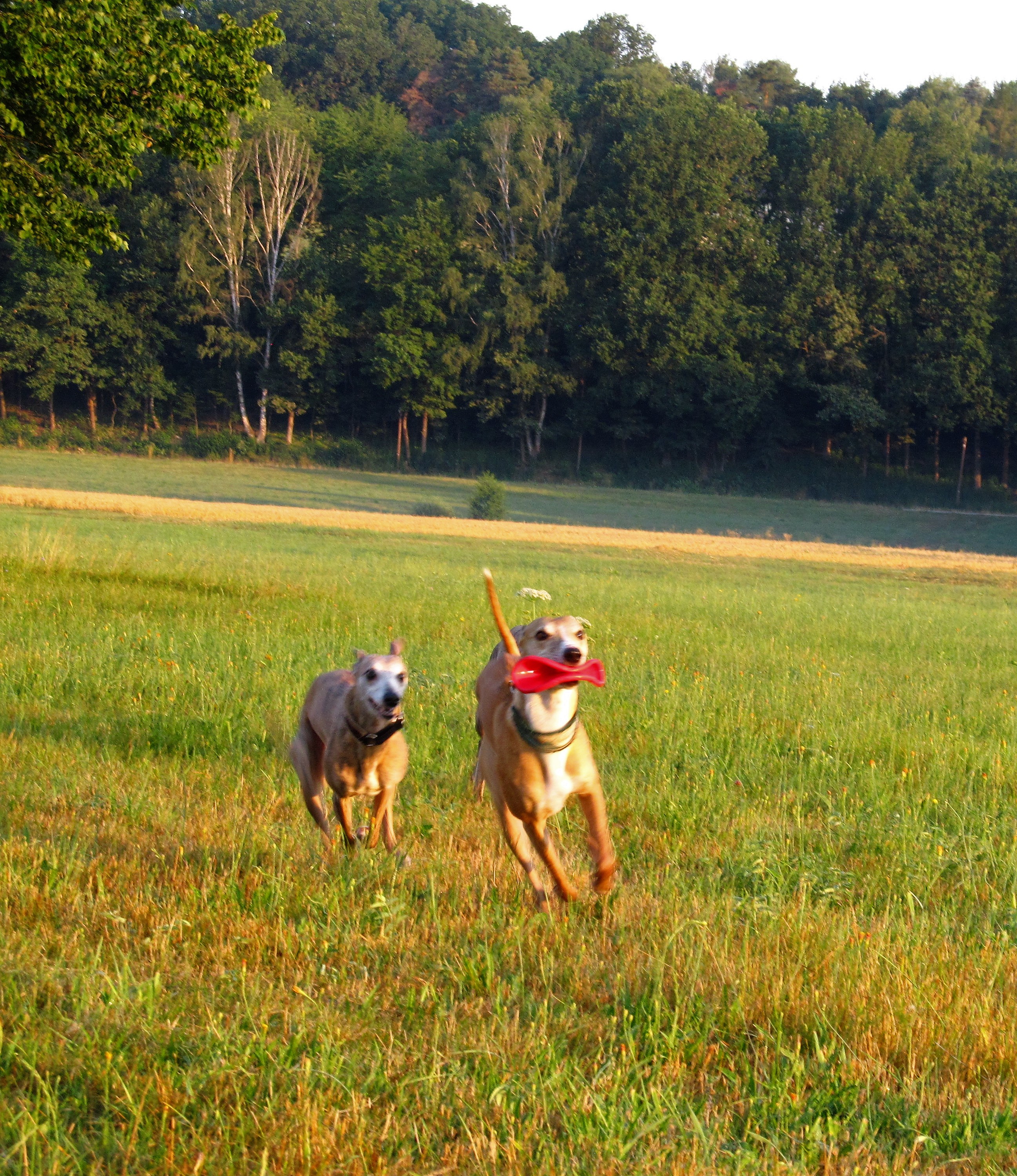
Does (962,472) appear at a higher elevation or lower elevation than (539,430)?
lower

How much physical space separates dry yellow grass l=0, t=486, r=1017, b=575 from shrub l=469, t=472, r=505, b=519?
10.5 ft

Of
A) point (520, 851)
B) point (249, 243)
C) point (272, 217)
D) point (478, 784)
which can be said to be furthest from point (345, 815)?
point (249, 243)

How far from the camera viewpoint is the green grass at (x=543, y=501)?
51.5m

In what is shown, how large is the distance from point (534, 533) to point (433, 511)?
10135mm

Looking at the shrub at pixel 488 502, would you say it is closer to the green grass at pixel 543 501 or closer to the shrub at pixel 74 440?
the green grass at pixel 543 501

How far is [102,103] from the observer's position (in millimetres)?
13969

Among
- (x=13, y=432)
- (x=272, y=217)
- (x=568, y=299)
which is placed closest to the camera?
(x=568, y=299)

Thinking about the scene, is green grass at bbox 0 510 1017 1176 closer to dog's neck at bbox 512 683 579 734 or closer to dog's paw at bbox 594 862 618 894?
dog's paw at bbox 594 862 618 894

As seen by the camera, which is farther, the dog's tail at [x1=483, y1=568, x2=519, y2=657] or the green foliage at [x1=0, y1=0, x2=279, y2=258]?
the green foliage at [x1=0, y1=0, x2=279, y2=258]

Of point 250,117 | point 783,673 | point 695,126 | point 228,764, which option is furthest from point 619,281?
point 228,764

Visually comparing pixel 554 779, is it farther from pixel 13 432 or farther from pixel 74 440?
pixel 13 432

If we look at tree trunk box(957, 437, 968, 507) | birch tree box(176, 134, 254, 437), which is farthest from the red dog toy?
birch tree box(176, 134, 254, 437)

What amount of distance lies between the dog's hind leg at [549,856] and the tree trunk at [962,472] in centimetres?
6420

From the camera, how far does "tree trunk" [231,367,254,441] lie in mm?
72750
